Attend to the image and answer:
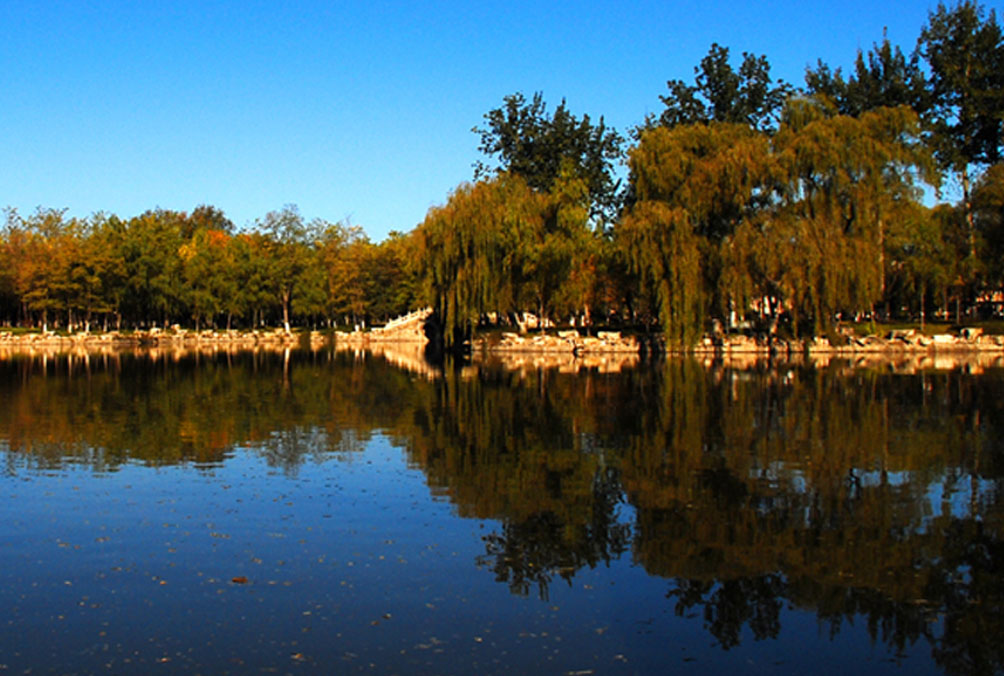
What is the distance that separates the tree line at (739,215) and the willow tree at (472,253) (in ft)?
0.30

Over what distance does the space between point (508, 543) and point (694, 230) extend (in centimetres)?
4023

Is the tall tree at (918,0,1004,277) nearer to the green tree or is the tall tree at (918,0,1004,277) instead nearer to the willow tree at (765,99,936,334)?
the willow tree at (765,99,936,334)

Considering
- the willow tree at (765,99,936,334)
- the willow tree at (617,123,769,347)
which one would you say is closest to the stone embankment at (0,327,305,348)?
the willow tree at (617,123,769,347)

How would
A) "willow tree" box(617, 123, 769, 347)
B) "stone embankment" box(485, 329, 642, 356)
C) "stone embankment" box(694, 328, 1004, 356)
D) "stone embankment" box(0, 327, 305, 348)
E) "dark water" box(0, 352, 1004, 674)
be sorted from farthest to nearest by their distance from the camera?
"stone embankment" box(0, 327, 305, 348)
"stone embankment" box(485, 329, 642, 356)
"stone embankment" box(694, 328, 1004, 356)
"willow tree" box(617, 123, 769, 347)
"dark water" box(0, 352, 1004, 674)

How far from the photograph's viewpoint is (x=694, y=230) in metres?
49.8

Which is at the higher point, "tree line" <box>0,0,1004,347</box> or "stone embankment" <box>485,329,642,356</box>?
"tree line" <box>0,0,1004,347</box>

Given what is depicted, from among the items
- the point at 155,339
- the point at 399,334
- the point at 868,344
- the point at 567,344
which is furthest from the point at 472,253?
the point at 155,339

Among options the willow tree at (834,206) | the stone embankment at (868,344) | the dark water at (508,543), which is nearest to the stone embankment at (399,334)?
the stone embankment at (868,344)

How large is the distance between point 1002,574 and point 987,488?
4.71 m

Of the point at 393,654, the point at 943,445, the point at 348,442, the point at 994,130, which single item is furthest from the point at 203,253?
the point at 393,654

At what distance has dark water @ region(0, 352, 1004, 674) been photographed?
8.19 meters

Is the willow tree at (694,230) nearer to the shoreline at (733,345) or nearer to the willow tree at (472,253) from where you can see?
the shoreline at (733,345)

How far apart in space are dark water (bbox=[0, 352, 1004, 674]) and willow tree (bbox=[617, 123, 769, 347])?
2402cm

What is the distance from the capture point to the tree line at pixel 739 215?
4703 centimetres
